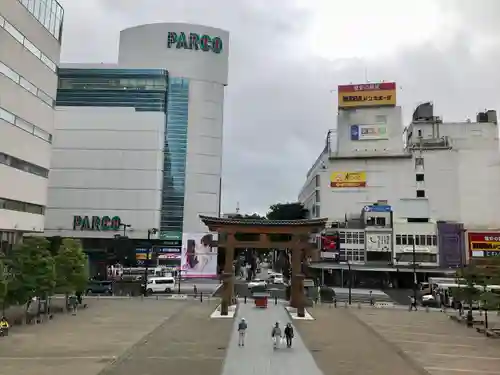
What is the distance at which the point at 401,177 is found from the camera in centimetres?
8531

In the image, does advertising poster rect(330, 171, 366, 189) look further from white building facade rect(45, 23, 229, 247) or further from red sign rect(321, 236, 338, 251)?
white building facade rect(45, 23, 229, 247)

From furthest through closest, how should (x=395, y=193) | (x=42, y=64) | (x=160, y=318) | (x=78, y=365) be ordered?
(x=395, y=193) → (x=42, y=64) → (x=160, y=318) → (x=78, y=365)

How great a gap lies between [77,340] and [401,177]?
69703mm

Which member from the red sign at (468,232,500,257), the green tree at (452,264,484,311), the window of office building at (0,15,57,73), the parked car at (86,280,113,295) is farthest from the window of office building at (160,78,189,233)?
the green tree at (452,264,484,311)

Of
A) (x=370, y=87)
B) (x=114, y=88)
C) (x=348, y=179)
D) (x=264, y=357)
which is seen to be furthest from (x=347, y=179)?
(x=264, y=357)

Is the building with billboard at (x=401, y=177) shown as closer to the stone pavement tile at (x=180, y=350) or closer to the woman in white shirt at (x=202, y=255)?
the woman in white shirt at (x=202, y=255)

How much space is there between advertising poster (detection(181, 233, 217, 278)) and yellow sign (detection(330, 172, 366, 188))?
2543 centimetres

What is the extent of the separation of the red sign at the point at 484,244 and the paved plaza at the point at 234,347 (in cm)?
3854

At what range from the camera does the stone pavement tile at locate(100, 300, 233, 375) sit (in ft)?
67.3

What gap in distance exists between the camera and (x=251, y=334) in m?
29.9

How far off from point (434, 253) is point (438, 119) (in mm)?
29960

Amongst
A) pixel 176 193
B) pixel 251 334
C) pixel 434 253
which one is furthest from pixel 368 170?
pixel 251 334

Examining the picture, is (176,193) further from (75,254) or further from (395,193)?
(75,254)

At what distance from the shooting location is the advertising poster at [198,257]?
293 ft
